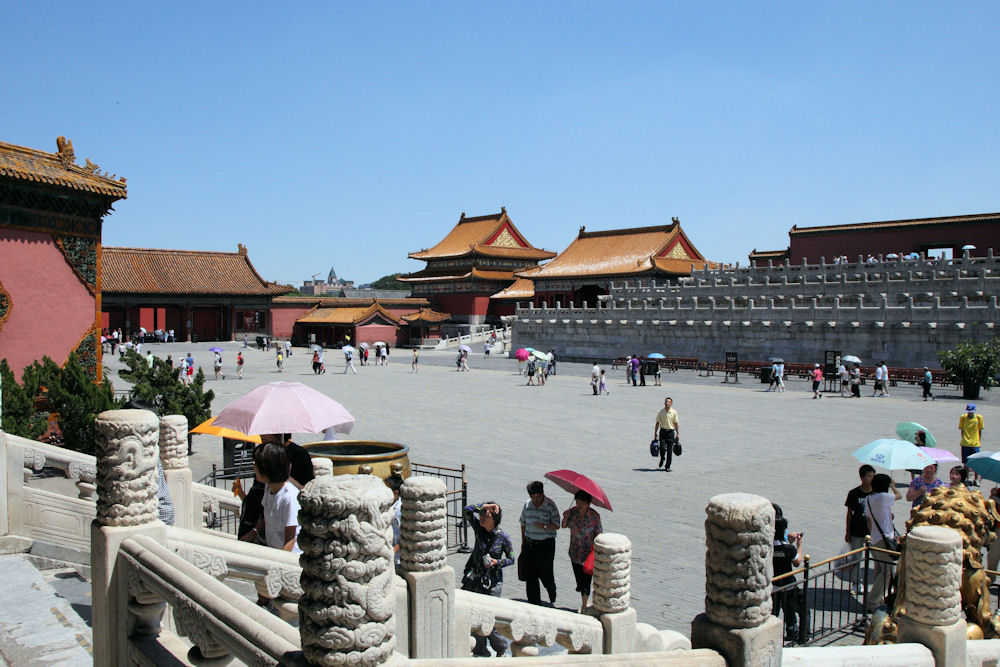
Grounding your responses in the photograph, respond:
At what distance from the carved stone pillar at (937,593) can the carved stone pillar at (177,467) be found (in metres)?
5.66

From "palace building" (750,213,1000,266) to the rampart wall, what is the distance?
4.99 metres

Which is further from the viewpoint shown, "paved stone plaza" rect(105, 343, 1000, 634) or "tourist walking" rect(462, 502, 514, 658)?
"paved stone plaza" rect(105, 343, 1000, 634)

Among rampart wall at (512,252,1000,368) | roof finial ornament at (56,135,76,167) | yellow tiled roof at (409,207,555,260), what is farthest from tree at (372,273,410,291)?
roof finial ornament at (56,135,76,167)

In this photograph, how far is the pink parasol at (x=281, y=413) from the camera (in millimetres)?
7754

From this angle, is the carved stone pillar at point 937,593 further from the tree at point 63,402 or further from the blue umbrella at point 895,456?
the tree at point 63,402

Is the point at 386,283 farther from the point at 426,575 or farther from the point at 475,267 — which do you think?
the point at 426,575

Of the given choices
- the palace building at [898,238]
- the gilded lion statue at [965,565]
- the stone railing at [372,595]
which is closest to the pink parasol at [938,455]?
the gilded lion statue at [965,565]

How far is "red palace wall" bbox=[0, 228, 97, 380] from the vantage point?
13094 millimetres

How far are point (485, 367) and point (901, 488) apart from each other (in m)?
28.0

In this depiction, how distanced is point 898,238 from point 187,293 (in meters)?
45.7

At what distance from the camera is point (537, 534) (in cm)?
664

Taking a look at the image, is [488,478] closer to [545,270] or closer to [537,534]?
[537,534]

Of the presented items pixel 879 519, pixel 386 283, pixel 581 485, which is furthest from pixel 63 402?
pixel 386 283

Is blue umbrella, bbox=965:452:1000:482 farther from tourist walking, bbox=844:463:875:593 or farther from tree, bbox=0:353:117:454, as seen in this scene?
tree, bbox=0:353:117:454
